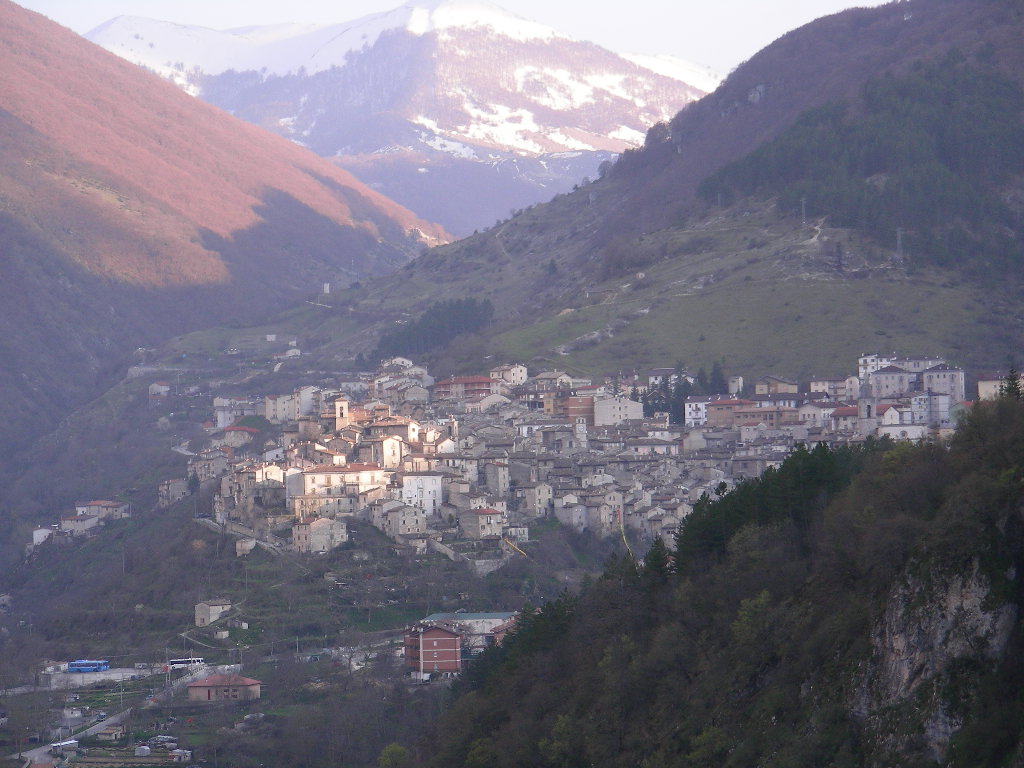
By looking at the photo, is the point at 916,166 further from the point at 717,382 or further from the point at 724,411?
the point at 724,411

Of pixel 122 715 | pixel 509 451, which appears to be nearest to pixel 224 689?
pixel 122 715

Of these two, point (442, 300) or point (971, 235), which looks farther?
point (442, 300)

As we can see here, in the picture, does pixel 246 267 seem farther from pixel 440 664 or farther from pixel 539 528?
pixel 440 664

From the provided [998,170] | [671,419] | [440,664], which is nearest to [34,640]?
[440,664]

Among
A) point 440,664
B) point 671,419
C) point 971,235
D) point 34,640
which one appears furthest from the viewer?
point 971,235

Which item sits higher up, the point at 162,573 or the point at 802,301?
the point at 802,301
